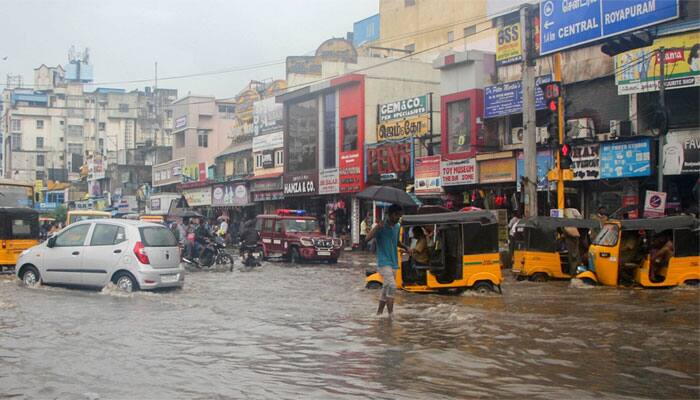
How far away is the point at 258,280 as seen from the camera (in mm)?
20062

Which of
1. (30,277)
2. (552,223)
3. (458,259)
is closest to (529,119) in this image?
(552,223)

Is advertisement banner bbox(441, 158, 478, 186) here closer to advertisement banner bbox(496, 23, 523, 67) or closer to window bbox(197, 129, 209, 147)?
advertisement banner bbox(496, 23, 523, 67)

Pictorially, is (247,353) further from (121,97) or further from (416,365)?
(121,97)

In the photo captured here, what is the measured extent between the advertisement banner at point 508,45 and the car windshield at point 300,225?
31.9 feet

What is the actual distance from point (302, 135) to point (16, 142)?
70.8 meters

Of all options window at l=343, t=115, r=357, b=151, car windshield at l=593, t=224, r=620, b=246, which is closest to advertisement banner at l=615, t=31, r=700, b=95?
car windshield at l=593, t=224, r=620, b=246

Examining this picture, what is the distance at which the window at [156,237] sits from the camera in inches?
595

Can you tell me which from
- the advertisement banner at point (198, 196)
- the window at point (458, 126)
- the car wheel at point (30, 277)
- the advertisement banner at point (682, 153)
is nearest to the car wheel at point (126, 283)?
the car wheel at point (30, 277)

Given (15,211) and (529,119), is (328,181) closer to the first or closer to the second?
(15,211)

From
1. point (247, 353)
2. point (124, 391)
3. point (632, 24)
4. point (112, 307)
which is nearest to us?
point (124, 391)

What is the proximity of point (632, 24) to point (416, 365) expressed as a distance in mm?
14231

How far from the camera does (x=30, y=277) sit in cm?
1628

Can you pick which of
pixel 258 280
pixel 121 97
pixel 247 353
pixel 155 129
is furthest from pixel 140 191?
pixel 247 353

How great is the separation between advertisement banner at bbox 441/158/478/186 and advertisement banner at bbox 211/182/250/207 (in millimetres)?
20128
